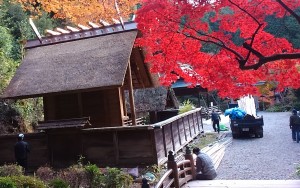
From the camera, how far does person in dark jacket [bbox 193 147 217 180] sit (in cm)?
920

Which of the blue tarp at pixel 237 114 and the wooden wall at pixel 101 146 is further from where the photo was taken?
the blue tarp at pixel 237 114

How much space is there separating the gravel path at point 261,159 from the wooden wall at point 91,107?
447cm

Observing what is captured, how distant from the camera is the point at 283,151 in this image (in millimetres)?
13344

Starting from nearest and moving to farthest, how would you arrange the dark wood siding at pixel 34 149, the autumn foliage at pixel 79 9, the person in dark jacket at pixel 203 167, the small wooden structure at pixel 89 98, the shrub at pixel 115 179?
the shrub at pixel 115 179
the person in dark jacket at pixel 203 167
the small wooden structure at pixel 89 98
the dark wood siding at pixel 34 149
the autumn foliage at pixel 79 9

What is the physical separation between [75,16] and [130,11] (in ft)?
15.5

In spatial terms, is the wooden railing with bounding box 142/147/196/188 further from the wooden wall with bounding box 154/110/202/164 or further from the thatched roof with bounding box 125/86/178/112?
the thatched roof with bounding box 125/86/178/112

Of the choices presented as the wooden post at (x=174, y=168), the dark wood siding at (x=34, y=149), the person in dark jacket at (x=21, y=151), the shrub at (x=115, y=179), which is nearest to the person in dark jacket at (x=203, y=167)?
the wooden post at (x=174, y=168)

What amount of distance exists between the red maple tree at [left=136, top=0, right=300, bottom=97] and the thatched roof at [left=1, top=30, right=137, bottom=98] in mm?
1512

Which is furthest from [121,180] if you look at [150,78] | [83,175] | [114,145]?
[150,78]

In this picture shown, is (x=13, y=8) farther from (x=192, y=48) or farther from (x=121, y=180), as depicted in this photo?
(x=121, y=180)

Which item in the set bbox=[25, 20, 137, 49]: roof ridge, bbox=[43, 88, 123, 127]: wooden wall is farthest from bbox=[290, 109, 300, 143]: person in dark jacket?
bbox=[25, 20, 137, 49]: roof ridge

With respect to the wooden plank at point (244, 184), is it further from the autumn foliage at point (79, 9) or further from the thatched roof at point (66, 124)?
the autumn foliage at point (79, 9)

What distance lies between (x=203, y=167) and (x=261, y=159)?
413 centimetres

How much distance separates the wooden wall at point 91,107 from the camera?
37.1 feet
